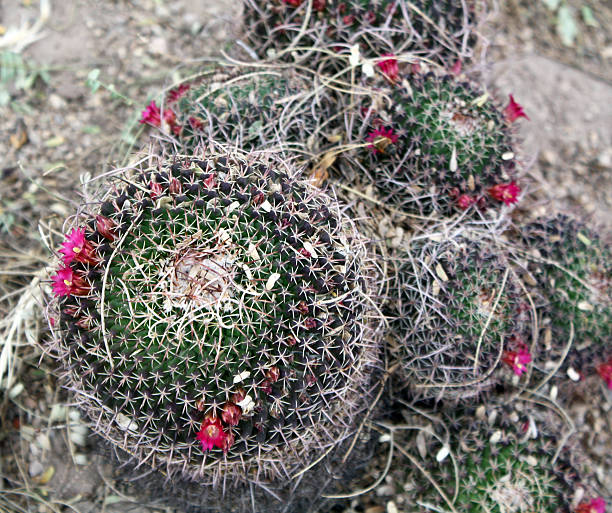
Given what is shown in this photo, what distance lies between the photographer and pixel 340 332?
2.23 meters

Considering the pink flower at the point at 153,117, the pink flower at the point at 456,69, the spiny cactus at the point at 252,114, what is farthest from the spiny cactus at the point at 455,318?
the pink flower at the point at 153,117

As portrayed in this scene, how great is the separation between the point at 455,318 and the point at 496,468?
75 cm

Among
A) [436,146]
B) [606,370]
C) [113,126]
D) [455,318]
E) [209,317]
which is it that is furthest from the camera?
[113,126]

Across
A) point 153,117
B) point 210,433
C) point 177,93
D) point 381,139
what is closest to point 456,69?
point 381,139

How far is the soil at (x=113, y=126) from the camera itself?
115 inches

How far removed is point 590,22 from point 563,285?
9.95 feet

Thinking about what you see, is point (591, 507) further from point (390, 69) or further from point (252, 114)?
point (252, 114)

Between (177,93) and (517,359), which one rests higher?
(177,93)

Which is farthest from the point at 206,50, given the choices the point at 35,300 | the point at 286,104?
the point at 35,300

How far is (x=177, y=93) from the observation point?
122 inches

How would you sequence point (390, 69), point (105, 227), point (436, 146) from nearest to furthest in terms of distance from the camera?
point (105, 227) → point (436, 146) → point (390, 69)

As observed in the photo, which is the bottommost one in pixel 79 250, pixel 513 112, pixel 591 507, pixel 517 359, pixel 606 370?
pixel 591 507

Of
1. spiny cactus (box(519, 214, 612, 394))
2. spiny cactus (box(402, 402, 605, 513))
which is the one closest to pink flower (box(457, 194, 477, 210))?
spiny cactus (box(519, 214, 612, 394))

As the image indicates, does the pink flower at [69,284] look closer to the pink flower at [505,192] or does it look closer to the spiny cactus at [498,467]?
the spiny cactus at [498,467]
